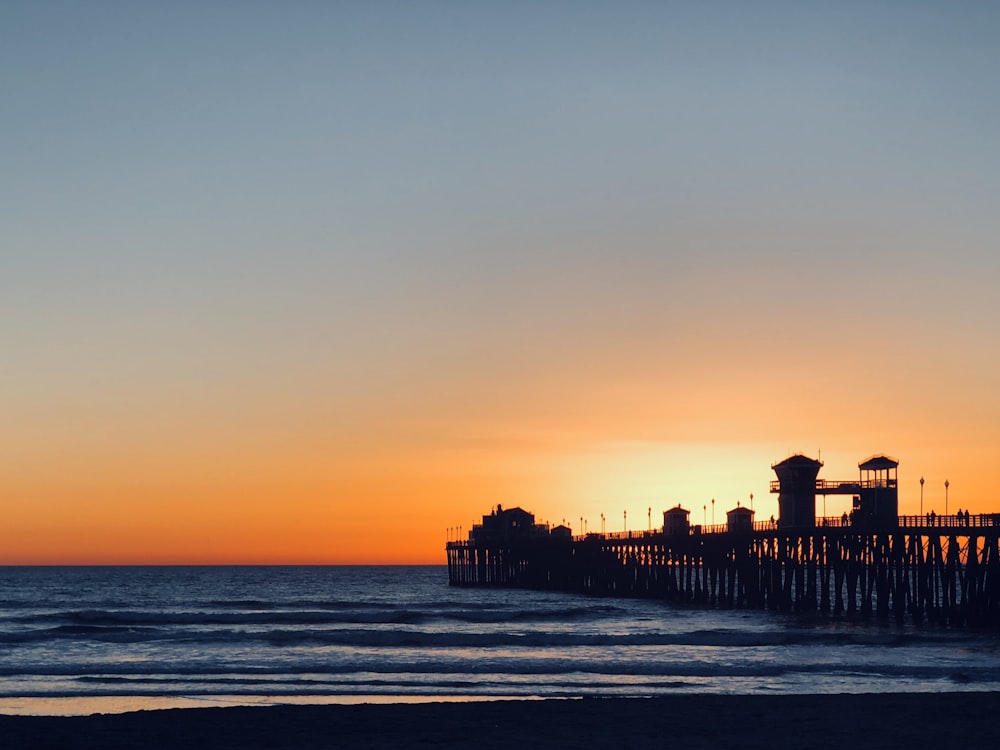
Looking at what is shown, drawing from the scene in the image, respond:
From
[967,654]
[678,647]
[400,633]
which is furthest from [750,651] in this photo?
[400,633]

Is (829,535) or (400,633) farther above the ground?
(829,535)

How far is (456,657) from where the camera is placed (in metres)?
37.3

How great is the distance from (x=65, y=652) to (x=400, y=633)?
468 inches

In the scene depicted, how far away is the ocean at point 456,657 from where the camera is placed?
2842 centimetres

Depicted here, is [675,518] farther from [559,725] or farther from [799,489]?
[559,725]

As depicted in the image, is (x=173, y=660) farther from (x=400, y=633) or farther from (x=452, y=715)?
(x=452, y=715)

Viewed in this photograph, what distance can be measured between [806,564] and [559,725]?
4009 centimetres

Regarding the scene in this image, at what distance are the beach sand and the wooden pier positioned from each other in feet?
87.7

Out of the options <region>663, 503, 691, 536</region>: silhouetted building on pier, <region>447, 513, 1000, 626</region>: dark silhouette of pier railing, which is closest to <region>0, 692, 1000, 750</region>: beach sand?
<region>447, 513, 1000, 626</region>: dark silhouette of pier railing

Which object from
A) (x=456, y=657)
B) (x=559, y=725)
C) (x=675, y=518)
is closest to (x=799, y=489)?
(x=675, y=518)

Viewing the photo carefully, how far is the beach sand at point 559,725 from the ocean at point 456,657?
5.06 meters

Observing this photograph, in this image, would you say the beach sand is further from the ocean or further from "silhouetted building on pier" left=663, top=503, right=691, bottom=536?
"silhouetted building on pier" left=663, top=503, right=691, bottom=536

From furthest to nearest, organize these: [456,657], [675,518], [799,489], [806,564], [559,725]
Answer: [675,518]
[799,489]
[806,564]
[456,657]
[559,725]

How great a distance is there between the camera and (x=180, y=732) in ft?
62.7
